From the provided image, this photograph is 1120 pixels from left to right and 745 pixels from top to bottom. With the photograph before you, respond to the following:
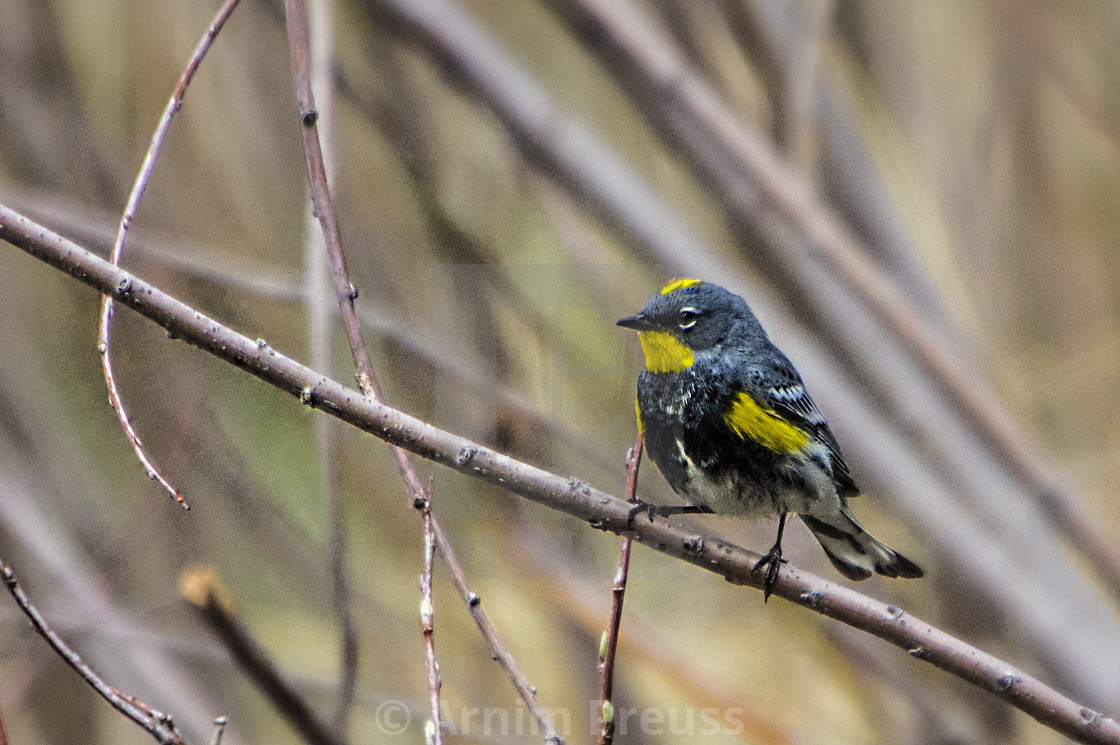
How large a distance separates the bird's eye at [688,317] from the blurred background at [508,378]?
67 cm

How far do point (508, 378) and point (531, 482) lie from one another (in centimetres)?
140

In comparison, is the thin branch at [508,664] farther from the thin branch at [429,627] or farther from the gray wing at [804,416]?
the gray wing at [804,416]

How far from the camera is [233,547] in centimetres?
299

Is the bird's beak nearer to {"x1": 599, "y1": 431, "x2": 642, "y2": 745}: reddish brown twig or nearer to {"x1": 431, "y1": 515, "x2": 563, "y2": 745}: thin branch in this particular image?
{"x1": 599, "y1": 431, "x2": 642, "y2": 745}: reddish brown twig

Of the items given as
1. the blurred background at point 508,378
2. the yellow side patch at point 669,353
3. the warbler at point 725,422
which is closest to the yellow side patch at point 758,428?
the warbler at point 725,422

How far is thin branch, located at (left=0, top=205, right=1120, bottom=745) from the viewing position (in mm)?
1050

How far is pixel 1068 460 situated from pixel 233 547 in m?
3.11

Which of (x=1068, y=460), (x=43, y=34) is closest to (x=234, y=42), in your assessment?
(x=43, y=34)

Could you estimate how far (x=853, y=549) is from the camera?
1.90m

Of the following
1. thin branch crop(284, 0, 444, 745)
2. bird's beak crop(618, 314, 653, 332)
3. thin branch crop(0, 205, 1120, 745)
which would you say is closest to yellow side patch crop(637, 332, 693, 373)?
bird's beak crop(618, 314, 653, 332)

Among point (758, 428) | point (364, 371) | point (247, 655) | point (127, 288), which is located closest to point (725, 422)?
point (758, 428)

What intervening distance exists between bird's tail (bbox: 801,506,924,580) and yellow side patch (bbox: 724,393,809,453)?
24 cm

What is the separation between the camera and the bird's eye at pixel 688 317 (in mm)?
1570

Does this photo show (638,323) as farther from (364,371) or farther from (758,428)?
(364,371)
